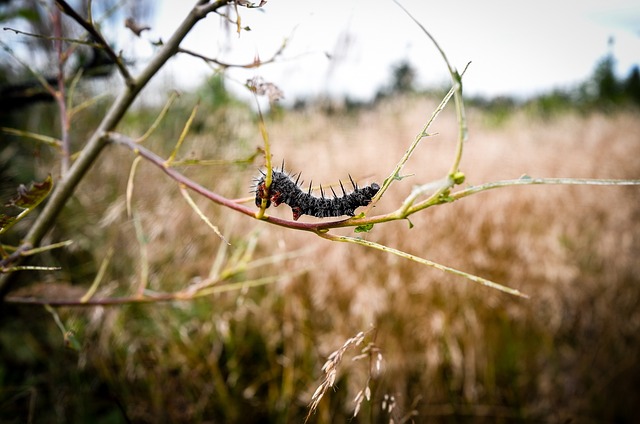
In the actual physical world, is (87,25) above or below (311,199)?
above

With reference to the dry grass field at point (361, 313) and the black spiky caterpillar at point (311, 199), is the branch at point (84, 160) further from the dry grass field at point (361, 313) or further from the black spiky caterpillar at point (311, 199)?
the dry grass field at point (361, 313)

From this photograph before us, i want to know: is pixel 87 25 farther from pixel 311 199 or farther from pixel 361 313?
pixel 361 313

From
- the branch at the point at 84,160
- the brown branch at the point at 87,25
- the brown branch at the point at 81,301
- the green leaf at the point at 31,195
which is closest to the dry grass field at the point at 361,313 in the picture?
the brown branch at the point at 81,301

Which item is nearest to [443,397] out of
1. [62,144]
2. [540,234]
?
[540,234]

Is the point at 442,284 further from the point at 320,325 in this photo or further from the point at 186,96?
the point at 186,96

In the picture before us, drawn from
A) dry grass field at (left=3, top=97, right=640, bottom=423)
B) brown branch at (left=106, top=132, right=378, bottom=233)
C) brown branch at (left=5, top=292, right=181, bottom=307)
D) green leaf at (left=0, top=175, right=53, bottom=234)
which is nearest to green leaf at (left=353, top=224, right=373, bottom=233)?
brown branch at (left=106, top=132, right=378, bottom=233)

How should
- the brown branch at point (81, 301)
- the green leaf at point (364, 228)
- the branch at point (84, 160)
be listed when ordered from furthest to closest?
the brown branch at point (81, 301) → the branch at point (84, 160) → the green leaf at point (364, 228)

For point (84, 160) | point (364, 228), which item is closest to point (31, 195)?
point (84, 160)
